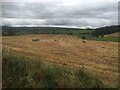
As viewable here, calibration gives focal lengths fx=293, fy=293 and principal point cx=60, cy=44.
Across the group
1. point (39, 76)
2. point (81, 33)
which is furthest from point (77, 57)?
point (81, 33)

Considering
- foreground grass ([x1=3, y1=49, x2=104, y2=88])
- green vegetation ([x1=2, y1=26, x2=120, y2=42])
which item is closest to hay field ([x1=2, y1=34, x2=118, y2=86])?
foreground grass ([x1=3, y1=49, x2=104, y2=88])

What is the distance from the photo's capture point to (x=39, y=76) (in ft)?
23.2

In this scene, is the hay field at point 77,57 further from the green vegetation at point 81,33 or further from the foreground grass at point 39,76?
the green vegetation at point 81,33

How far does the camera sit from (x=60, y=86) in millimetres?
6777

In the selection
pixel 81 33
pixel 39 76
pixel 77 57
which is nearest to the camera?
pixel 39 76

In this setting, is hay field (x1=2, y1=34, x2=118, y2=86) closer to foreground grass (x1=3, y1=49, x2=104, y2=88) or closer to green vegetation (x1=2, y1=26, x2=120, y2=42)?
foreground grass (x1=3, y1=49, x2=104, y2=88)

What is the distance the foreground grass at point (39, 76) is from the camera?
6.79 metres

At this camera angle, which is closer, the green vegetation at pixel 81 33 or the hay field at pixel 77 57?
the hay field at pixel 77 57

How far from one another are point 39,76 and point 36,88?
1.64 feet

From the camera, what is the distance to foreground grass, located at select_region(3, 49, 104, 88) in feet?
22.3

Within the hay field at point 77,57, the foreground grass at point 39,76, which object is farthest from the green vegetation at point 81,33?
the foreground grass at point 39,76

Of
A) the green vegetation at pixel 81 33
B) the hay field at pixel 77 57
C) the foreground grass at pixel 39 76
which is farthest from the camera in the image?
the green vegetation at pixel 81 33

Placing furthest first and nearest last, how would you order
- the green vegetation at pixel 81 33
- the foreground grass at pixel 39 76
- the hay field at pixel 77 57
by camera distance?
the green vegetation at pixel 81 33
the hay field at pixel 77 57
the foreground grass at pixel 39 76

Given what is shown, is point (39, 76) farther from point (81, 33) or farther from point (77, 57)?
point (81, 33)
